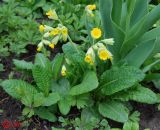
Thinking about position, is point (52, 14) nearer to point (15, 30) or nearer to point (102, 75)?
point (102, 75)

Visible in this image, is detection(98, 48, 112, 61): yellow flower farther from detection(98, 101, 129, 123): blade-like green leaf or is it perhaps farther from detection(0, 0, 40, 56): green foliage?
detection(0, 0, 40, 56): green foliage

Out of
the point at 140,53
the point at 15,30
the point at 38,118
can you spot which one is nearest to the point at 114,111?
the point at 140,53

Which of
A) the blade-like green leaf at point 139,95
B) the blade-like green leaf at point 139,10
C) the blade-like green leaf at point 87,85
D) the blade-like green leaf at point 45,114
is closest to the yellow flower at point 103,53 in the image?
the blade-like green leaf at point 87,85

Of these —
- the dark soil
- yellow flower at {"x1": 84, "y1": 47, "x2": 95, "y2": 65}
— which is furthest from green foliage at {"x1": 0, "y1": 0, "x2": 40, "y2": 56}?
yellow flower at {"x1": 84, "y1": 47, "x2": 95, "y2": 65}

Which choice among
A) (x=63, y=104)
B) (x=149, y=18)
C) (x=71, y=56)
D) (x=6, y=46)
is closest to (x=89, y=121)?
(x=63, y=104)

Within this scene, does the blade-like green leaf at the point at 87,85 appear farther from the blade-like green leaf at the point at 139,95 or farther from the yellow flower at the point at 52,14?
the yellow flower at the point at 52,14
